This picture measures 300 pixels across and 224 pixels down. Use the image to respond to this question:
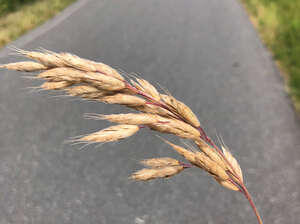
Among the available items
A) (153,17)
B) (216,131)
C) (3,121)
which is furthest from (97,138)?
(153,17)

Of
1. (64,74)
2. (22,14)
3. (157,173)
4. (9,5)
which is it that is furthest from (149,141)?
(9,5)

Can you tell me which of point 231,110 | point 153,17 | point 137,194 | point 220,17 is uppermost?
point 220,17

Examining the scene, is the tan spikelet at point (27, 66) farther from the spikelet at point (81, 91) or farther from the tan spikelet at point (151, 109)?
the tan spikelet at point (151, 109)

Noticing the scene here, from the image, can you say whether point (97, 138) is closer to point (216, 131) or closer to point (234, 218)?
point (234, 218)

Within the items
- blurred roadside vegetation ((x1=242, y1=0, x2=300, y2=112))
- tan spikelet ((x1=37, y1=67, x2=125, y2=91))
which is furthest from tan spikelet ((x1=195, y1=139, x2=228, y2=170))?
blurred roadside vegetation ((x1=242, y1=0, x2=300, y2=112))

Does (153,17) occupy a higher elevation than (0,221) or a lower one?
higher

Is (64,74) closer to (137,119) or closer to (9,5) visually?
(137,119)

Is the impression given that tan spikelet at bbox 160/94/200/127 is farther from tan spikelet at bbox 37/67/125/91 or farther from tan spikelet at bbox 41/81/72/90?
tan spikelet at bbox 41/81/72/90
